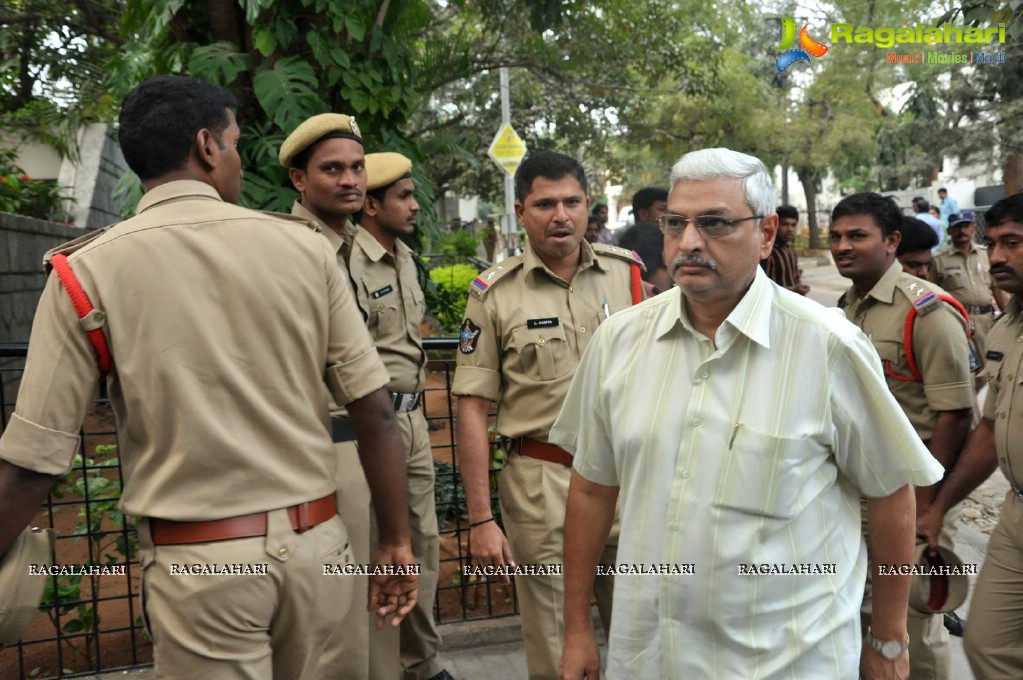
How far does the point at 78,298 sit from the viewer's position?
86.8 inches

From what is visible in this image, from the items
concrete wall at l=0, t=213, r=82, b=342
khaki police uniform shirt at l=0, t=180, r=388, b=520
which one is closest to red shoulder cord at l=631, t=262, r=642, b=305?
khaki police uniform shirt at l=0, t=180, r=388, b=520

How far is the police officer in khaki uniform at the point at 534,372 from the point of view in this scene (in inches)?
135

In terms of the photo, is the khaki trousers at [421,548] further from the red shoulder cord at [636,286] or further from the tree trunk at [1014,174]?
the tree trunk at [1014,174]

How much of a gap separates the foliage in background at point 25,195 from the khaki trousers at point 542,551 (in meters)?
7.38

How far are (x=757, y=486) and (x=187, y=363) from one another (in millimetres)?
1345

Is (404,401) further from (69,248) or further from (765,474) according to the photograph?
(765,474)

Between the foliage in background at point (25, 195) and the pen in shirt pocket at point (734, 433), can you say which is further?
the foliage in background at point (25, 195)

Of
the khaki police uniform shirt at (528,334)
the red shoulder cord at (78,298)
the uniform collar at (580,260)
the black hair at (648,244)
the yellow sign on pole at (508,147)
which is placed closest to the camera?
the red shoulder cord at (78,298)

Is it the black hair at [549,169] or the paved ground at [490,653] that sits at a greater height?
the black hair at [549,169]

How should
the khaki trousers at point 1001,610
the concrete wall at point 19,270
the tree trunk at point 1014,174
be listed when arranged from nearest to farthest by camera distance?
the khaki trousers at point 1001,610 → the concrete wall at point 19,270 → the tree trunk at point 1014,174

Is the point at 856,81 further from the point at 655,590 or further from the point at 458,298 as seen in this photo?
the point at 655,590

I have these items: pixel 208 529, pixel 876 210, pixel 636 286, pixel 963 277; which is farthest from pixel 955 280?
pixel 208 529

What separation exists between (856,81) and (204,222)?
2721 centimetres

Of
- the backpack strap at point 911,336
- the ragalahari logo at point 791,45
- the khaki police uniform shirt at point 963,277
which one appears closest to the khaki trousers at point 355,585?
the backpack strap at point 911,336
